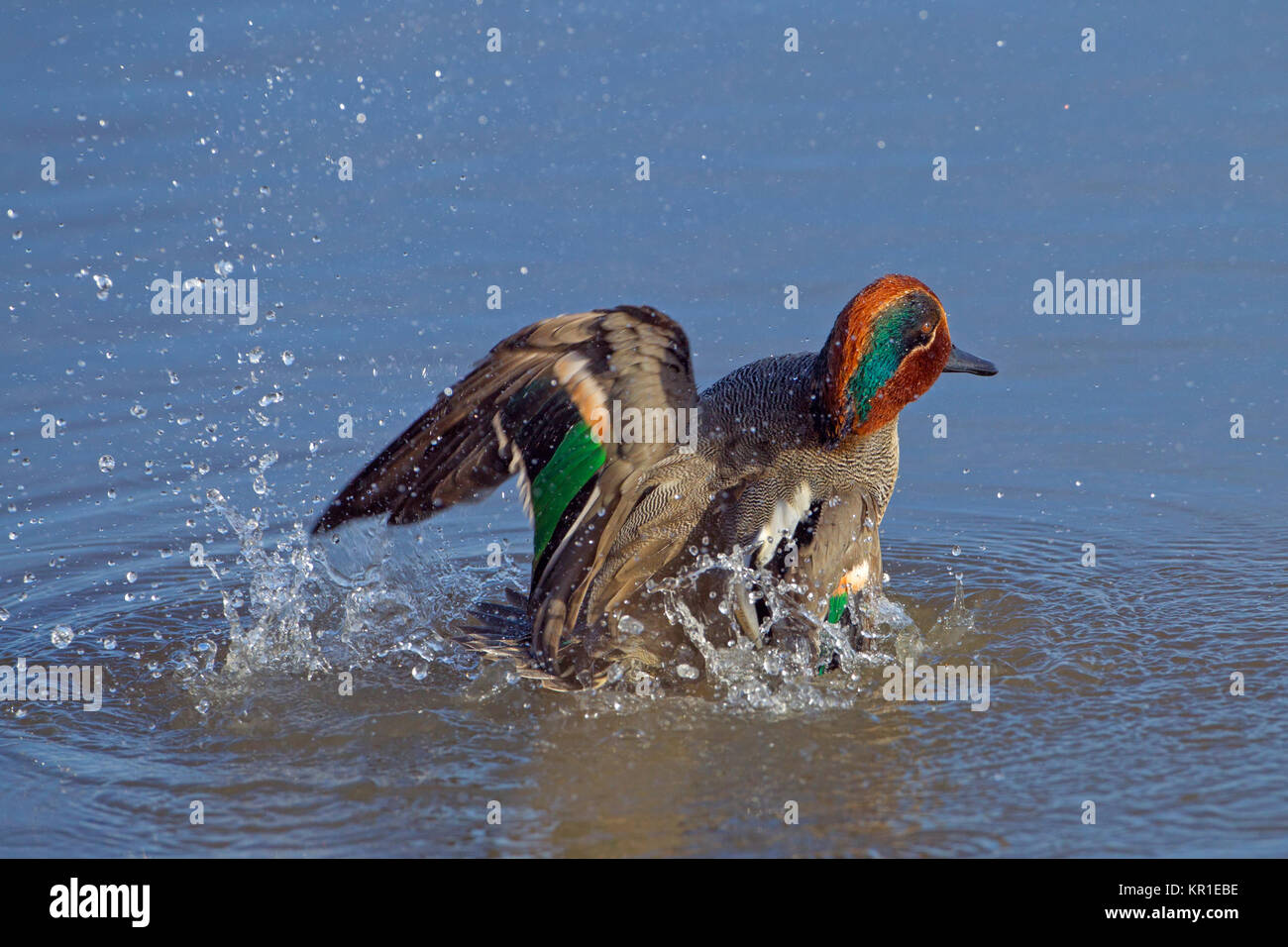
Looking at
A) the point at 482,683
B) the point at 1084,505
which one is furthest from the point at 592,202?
the point at 482,683

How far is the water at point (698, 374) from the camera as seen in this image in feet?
15.2

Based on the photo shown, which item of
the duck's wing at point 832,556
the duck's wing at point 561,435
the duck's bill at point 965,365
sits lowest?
the duck's wing at point 832,556

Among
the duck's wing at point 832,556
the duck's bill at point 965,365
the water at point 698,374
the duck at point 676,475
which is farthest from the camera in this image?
the duck's bill at point 965,365

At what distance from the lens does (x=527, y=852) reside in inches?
169

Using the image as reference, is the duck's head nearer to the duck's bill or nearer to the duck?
the duck

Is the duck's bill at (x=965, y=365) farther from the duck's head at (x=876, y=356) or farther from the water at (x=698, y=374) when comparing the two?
the water at (x=698, y=374)

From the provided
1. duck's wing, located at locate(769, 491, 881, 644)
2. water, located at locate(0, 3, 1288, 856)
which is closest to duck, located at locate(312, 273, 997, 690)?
duck's wing, located at locate(769, 491, 881, 644)

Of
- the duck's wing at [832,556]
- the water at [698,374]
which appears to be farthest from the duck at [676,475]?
the water at [698,374]

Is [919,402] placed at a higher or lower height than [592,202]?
lower

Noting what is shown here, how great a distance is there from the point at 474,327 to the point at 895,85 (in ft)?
11.6

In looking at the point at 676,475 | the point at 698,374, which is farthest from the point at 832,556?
the point at 698,374

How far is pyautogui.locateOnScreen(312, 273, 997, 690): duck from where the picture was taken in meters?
5.00
